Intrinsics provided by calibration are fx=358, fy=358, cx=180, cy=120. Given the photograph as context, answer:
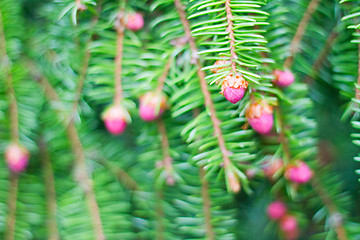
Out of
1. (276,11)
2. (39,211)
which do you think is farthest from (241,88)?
(39,211)

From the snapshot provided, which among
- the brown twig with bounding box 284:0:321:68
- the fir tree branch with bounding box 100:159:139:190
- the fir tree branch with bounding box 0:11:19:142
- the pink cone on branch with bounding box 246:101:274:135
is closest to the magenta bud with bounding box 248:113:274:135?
the pink cone on branch with bounding box 246:101:274:135

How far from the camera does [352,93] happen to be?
52 cm

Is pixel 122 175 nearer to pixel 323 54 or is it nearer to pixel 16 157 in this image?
pixel 16 157

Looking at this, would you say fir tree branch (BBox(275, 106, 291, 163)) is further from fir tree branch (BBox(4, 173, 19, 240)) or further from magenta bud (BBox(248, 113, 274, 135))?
fir tree branch (BBox(4, 173, 19, 240))

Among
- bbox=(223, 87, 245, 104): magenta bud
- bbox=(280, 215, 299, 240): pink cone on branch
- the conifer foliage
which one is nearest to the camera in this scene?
bbox=(223, 87, 245, 104): magenta bud

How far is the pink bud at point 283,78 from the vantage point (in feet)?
1.65

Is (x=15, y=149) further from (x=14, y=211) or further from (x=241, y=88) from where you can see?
(x=241, y=88)

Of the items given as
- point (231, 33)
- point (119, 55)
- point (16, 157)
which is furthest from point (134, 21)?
point (16, 157)

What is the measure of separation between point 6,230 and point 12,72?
0.26m

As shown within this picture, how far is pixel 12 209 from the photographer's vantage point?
1.93 ft

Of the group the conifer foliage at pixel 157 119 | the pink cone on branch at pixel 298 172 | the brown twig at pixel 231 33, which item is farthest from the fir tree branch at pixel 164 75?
the pink cone on branch at pixel 298 172

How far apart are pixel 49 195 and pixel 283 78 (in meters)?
0.42

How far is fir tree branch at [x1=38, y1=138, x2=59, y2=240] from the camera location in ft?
1.93

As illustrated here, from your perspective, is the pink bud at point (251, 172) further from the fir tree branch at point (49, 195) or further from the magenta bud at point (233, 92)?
the fir tree branch at point (49, 195)
